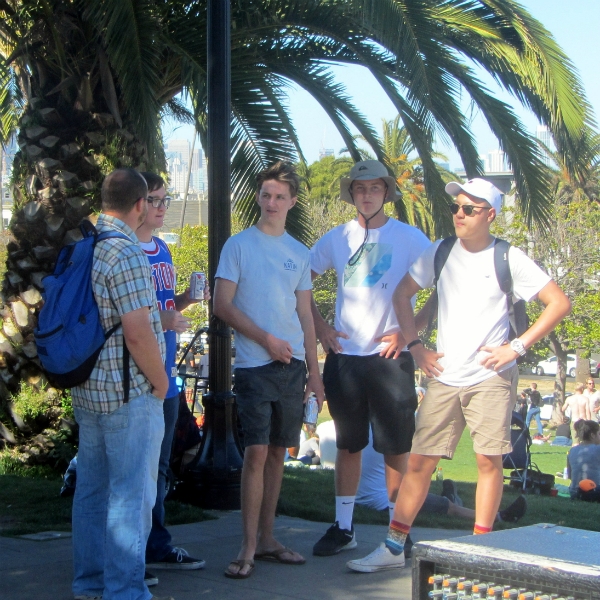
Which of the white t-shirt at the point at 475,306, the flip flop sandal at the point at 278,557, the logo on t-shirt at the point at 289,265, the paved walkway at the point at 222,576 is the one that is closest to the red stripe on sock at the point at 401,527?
the paved walkway at the point at 222,576

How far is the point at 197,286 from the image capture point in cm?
444

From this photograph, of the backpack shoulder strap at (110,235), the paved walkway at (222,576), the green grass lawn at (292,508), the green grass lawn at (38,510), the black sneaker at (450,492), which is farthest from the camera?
the black sneaker at (450,492)

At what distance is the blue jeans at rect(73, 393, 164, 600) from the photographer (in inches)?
137

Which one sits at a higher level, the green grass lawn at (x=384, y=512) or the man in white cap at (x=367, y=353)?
the man in white cap at (x=367, y=353)

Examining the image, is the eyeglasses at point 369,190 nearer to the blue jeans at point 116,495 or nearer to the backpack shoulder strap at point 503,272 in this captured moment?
the backpack shoulder strap at point 503,272

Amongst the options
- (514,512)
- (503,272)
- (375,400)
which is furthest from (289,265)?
(514,512)

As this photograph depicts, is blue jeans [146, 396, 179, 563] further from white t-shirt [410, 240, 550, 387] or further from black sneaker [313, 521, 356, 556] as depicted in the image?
white t-shirt [410, 240, 550, 387]

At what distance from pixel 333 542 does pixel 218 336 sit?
1969 millimetres

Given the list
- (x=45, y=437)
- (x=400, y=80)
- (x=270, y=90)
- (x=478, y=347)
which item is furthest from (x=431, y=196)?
(x=45, y=437)

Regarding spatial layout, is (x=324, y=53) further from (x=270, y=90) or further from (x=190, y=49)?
(x=190, y=49)

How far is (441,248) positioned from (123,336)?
1.75 metres

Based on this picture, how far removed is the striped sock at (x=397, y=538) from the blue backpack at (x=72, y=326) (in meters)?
1.69

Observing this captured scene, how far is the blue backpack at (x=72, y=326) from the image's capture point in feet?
11.3

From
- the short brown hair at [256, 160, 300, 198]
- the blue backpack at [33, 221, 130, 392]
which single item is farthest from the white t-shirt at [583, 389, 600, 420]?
the blue backpack at [33, 221, 130, 392]
